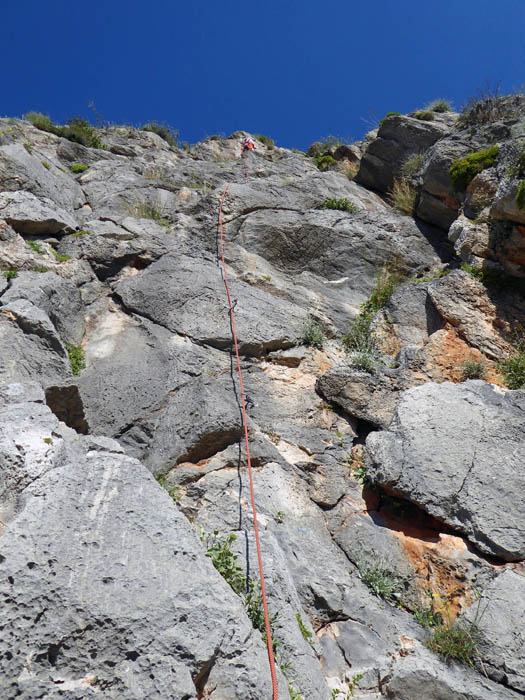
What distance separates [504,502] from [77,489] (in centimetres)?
451

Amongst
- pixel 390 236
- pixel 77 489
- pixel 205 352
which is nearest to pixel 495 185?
pixel 390 236

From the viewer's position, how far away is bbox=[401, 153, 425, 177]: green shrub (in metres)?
13.4

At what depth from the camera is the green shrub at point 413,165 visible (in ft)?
44.0

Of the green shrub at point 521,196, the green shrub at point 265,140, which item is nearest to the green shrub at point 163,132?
the green shrub at point 265,140

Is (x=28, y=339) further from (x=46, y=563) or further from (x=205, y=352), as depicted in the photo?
(x=46, y=563)

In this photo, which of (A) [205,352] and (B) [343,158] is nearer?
(A) [205,352]

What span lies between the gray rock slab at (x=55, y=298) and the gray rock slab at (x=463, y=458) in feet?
15.4

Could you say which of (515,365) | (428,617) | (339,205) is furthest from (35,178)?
(428,617)

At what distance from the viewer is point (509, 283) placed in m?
9.01

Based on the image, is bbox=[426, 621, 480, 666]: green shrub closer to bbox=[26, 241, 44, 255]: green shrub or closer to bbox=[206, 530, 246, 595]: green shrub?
bbox=[206, 530, 246, 595]: green shrub

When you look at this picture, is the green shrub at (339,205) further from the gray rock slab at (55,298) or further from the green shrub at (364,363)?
the gray rock slab at (55,298)

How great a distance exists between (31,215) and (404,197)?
872 centimetres

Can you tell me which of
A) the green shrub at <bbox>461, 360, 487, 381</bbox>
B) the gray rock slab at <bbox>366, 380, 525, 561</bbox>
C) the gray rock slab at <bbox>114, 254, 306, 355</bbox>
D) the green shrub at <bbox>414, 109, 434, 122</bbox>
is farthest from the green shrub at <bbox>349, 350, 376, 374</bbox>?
the green shrub at <bbox>414, 109, 434, 122</bbox>

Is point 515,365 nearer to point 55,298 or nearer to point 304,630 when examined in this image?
point 304,630
